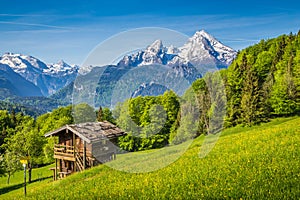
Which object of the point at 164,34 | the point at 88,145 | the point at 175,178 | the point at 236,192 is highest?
the point at 164,34

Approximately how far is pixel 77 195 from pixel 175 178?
445cm

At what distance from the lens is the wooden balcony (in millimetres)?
32831

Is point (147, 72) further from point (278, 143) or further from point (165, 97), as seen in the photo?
point (278, 143)

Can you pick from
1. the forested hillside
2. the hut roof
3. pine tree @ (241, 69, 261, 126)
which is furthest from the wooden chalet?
pine tree @ (241, 69, 261, 126)

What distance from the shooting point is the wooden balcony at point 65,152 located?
32831 mm

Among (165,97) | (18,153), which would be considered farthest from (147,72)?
(18,153)

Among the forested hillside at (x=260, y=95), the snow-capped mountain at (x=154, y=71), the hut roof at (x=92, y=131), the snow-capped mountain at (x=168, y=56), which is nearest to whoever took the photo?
the snow-capped mountain at (x=154, y=71)

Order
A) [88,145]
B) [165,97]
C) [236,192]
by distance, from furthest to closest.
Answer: [88,145] < [165,97] < [236,192]

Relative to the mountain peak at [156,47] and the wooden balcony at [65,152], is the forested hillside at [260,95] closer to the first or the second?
the wooden balcony at [65,152]

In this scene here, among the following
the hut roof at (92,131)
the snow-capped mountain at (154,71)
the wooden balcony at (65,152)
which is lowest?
the wooden balcony at (65,152)

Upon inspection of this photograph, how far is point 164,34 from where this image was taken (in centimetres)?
1234

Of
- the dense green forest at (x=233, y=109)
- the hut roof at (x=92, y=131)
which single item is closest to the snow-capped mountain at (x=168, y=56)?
the dense green forest at (x=233, y=109)

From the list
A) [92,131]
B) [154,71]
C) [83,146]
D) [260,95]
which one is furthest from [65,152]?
[260,95]

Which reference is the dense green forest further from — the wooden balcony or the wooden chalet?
the wooden balcony
